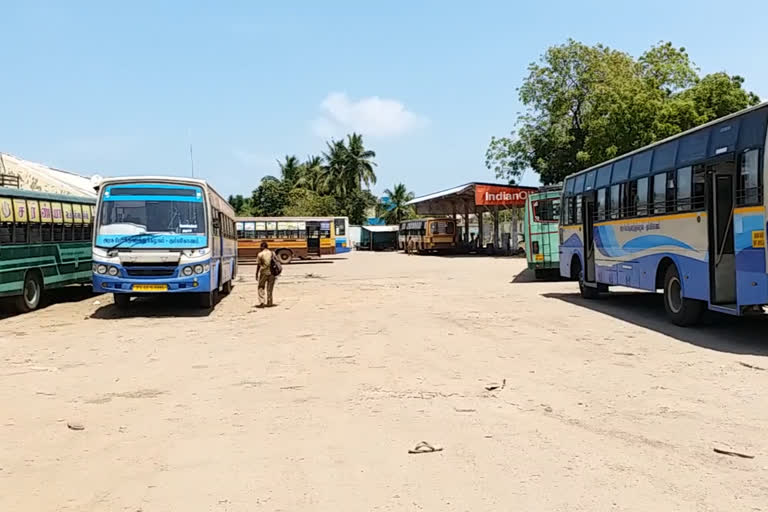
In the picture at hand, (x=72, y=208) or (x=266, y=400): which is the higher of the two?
(x=72, y=208)

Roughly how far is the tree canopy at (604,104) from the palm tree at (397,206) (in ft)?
130

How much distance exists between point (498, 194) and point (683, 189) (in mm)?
32164

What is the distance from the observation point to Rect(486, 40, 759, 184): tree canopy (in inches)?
1294

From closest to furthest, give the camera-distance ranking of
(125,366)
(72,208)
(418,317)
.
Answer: (125,366)
(418,317)
(72,208)

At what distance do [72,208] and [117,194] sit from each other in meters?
5.13

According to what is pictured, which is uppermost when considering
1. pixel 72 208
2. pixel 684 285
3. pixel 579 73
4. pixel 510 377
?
pixel 579 73

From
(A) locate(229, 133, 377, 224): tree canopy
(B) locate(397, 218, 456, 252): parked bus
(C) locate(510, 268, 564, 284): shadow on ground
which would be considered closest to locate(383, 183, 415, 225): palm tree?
(A) locate(229, 133, 377, 224): tree canopy

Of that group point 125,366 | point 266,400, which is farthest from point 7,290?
point 266,400

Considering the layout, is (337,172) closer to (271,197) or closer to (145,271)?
(271,197)

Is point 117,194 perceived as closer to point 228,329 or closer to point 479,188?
point 228,329

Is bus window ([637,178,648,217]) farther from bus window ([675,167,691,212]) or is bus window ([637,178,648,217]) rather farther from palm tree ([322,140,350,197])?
palm tree ([322,140,350,197])

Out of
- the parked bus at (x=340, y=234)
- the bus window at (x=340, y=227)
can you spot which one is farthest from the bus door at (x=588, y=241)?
the bus window at (x=340, y=227)

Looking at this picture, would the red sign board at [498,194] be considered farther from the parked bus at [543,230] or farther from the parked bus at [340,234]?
the parked bus at [543,230]

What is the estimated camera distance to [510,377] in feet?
26.0
